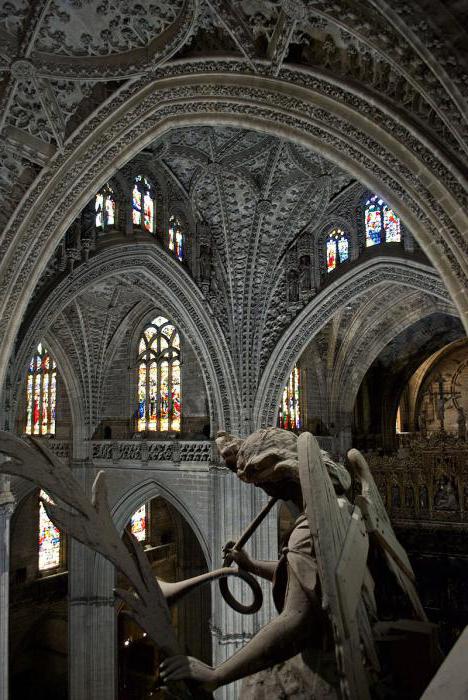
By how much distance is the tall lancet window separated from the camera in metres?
15.7

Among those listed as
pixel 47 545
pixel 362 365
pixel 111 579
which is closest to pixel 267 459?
pixel 111 579

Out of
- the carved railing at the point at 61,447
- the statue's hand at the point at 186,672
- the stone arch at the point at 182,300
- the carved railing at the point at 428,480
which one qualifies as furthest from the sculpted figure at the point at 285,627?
the carved railing at the point at 61,447

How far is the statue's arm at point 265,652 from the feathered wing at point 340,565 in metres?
0.25

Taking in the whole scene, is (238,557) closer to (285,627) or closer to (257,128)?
(285,627)

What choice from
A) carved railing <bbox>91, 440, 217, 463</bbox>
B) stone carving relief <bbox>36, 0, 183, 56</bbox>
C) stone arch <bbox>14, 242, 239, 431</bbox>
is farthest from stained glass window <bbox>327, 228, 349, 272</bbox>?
stone carving relief <bbox>36, 0, 183, 56</bbox>

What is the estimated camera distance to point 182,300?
1282cm

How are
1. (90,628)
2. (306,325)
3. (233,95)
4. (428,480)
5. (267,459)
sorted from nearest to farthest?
1. (267,459)
2. (233,95)
3. (306,325)
4. (90,628)
5. (428,480)

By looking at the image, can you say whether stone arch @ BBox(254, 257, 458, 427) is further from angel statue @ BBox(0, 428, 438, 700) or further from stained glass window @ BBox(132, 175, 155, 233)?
angel statue @ BBox(0, 428, 438, 700)

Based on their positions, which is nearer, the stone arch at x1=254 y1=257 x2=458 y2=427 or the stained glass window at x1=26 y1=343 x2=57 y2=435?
the stone arch at x1=254 y1=257 x2=458 y2=427

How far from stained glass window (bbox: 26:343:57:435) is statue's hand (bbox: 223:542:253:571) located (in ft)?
49.4

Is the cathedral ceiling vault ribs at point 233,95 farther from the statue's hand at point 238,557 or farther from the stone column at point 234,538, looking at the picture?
the stone column at point 234,538

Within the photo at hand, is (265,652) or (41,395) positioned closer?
(265,652)

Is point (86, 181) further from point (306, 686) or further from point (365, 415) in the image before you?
point (365, 415)

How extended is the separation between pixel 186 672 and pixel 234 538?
36.5 feet
